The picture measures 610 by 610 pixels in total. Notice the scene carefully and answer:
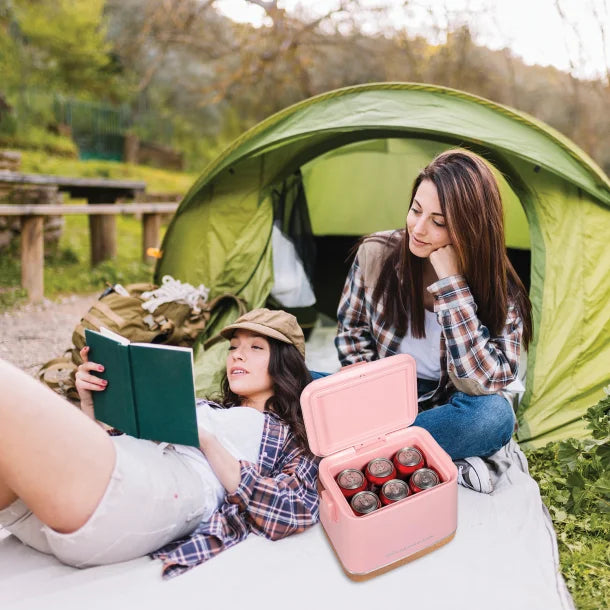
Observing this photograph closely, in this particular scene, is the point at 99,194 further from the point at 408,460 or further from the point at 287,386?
the point at 408,460

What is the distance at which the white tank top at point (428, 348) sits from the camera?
1752 mm

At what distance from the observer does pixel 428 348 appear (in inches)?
69.9

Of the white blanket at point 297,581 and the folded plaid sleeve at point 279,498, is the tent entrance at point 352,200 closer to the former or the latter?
the folded plaid sleeve at point 279,498

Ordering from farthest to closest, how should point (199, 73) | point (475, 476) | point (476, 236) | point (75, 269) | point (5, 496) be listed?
point (199, 73)
point (75, 269)
point (475, 476)
point (476, 236)
point (5, 496)

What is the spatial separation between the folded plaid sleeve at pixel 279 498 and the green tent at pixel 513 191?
80 centimetres

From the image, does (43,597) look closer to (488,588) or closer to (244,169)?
(488,588)

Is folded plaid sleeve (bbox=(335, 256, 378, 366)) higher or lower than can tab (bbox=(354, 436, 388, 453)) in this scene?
higher

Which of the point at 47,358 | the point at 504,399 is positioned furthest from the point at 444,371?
the point at 47,358

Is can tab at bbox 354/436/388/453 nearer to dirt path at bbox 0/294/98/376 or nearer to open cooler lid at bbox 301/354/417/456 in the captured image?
open cooler lid at bbox 301/354/417/456

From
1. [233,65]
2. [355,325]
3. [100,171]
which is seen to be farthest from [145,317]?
[233,65]

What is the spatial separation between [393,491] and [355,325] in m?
0.72

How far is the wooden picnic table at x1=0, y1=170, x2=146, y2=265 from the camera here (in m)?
4.10

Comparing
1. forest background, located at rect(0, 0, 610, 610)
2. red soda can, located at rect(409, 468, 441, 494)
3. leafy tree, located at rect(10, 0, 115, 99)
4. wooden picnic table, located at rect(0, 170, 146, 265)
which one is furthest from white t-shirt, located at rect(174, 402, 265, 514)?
leafy tree, located at rect(10, 0, 115, 99)

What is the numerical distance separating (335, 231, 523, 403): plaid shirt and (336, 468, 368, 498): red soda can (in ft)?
1.42
